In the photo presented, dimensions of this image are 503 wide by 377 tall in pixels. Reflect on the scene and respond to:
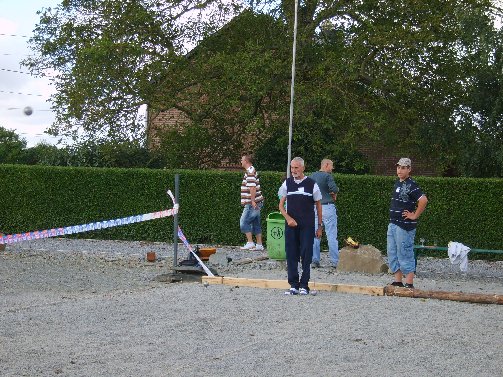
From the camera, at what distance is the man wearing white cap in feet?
40.1

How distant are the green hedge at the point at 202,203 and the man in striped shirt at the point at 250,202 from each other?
5.87 ft

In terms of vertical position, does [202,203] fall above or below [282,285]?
above

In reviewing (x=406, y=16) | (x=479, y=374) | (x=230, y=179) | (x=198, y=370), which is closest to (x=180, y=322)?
(x=198, y=370)

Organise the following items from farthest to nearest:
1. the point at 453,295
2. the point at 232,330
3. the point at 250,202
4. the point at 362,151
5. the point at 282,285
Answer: the point at 362,151, the point at 250,202, the point at 282,285, the point at 453,295, the point at 232,330

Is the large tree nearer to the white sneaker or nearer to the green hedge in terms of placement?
the green hedge

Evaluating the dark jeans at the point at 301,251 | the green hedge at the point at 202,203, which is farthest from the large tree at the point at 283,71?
the dark jeans at the point at 301,251

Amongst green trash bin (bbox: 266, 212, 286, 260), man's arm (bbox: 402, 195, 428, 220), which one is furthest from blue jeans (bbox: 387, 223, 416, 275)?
green trash bin (bbox: 266, 212, 286, 260)

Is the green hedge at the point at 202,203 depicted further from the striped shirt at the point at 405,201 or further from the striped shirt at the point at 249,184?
the striped shirt at the point at 405,201

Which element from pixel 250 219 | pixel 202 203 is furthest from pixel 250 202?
pixel 202 203

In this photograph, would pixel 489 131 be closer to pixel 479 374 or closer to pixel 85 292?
pixel 85 292

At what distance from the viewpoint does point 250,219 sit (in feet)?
61.3

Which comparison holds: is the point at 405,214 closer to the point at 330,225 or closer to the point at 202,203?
the point at 330,225

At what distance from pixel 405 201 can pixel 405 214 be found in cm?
18

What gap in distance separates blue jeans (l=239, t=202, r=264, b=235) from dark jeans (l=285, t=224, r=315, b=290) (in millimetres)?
6285
